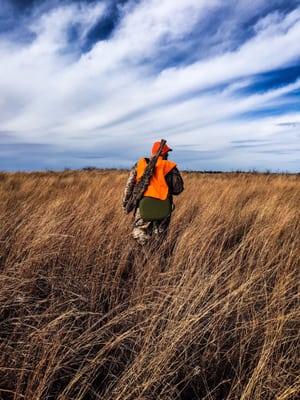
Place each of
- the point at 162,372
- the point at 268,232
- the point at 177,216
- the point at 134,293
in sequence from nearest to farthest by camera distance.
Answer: the point at 162,372, the point at 134,293, the point at 268,232, the point at 177,216

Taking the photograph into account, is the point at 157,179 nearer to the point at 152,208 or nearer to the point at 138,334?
the point at 152,208

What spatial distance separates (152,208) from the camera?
4734 millimetres

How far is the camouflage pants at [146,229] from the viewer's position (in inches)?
194

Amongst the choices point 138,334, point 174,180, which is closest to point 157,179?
point 174,180

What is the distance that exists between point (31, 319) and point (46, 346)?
20.2 inches

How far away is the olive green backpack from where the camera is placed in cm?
471

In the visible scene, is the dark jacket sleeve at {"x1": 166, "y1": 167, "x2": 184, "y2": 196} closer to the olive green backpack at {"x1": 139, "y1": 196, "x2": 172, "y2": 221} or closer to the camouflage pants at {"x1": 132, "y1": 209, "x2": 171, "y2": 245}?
the olive green backpack at {"x1": 139, "y1": 196, "x2": 172, "y2": 221}

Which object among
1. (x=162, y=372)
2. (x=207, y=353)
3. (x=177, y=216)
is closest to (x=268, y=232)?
(x=177, y=216)

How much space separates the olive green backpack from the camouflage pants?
21cm

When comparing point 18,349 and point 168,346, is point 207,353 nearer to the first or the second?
point 168,346

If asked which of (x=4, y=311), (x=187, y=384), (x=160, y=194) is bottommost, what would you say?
(x=187, y=384)

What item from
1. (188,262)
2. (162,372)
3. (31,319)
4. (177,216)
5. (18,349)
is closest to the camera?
(162,372)

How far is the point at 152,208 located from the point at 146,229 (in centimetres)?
36

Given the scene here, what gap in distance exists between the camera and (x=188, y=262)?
A: 13.2 feet
